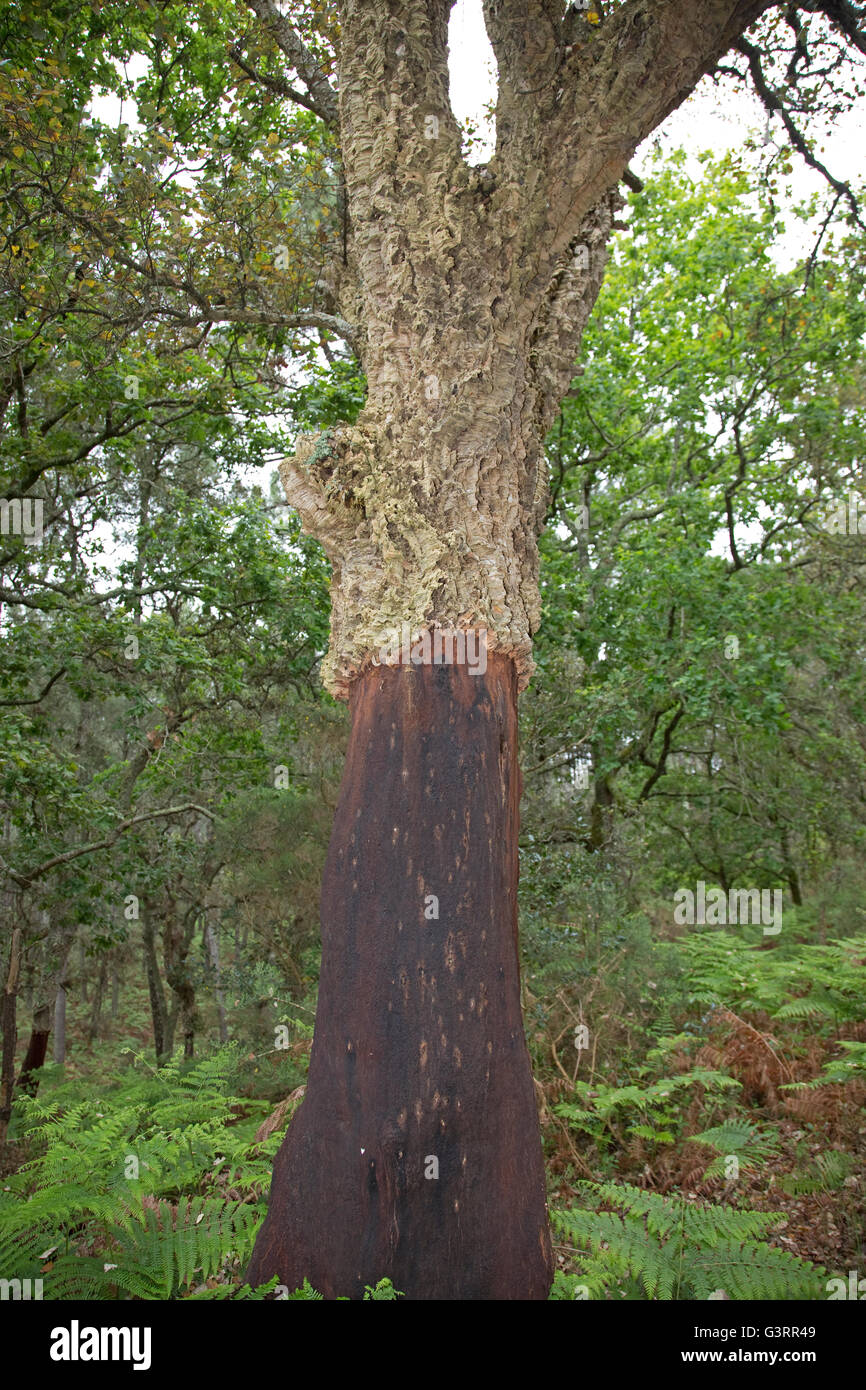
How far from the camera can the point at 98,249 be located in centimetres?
601

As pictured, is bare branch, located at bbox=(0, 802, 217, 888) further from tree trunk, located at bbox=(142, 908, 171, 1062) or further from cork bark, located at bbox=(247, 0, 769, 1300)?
tree trunk, located at bbox=(142, 908, 171, 1062)

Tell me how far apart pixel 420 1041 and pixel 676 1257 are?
1537 millimetres

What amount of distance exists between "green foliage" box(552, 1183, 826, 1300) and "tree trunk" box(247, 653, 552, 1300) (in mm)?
572

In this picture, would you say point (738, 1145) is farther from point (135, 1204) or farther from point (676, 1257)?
point (135, 1204)

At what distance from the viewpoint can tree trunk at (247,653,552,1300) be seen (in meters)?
2.69

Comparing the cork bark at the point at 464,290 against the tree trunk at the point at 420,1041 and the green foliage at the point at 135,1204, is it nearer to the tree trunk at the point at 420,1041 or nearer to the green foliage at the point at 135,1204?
the tree trunk at the point at 420,1041

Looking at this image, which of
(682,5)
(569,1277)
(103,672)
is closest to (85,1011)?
(103,672)

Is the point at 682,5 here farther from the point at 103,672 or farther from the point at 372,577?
the point at 103,672

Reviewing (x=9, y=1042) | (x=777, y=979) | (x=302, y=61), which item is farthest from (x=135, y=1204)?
(x=302, y=61)

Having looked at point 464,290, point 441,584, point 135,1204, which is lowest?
point 135,1204

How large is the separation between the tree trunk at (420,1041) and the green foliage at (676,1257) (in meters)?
0.57

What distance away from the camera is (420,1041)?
9.02ft

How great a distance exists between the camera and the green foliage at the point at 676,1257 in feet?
10.1

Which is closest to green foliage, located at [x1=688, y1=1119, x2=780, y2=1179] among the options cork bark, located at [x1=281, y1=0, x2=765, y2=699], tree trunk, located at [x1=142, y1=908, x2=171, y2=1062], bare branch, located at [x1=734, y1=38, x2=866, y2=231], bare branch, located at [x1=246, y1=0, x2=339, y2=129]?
cork bark, located at [x1=281, y1=0, x2=765, y2=699]
